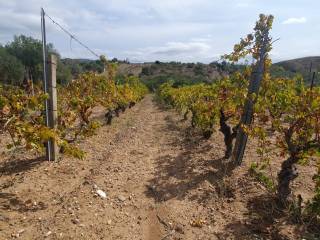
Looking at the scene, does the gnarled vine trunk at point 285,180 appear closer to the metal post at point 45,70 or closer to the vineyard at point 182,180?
the vineyard at point 182,180

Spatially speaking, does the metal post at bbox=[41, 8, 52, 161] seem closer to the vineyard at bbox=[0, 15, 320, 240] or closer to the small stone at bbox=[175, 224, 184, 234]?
the vineyard at bbox=[0, 15, 320, 240]

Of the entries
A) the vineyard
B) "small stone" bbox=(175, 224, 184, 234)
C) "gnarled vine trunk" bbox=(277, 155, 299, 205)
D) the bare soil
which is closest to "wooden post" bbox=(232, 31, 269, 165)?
the vineyard


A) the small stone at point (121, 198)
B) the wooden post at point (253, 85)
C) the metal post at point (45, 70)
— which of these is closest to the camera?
the small stone at point (121, 198)

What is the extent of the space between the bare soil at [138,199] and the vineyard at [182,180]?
2 centimetres

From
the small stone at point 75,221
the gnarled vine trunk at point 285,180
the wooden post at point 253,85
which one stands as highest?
the wooden post at point 253,85

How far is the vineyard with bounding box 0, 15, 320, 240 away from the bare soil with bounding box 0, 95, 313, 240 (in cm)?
2

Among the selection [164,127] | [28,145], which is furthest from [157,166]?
[164,127]

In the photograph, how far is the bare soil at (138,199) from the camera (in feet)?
16.0

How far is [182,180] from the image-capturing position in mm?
7008

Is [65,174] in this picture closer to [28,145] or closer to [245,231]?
[28,145]

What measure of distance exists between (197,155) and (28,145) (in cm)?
497

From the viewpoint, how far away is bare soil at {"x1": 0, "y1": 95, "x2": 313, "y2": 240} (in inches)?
192

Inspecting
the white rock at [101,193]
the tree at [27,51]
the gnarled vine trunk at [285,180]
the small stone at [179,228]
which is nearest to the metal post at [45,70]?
the white rock at [101,193]

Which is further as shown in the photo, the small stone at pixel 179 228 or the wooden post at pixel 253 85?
the wooden post at pixel 253 85
